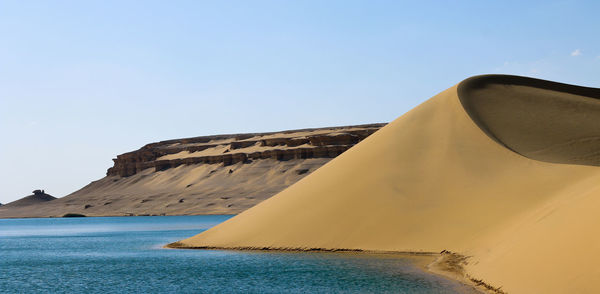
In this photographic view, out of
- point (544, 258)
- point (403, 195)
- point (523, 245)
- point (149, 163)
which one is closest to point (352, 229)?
point (403, 195)

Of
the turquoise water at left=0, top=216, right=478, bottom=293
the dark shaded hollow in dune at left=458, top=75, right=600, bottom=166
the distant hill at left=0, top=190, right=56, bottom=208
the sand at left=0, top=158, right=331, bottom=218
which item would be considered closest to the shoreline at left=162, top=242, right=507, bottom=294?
the turquoise water at left=0, top=216, right=478, bottom=293

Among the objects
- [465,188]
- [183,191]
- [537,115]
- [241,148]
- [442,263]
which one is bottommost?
[442,263]

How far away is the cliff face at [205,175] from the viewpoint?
349 feet

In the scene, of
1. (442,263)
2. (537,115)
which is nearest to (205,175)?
(537,115)

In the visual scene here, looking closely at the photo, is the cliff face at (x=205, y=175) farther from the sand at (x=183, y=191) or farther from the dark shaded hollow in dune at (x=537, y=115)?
the dark shaded hollow in dune at (x=537, y=115)

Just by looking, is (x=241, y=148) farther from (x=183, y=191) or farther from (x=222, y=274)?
(x=222, y=274)

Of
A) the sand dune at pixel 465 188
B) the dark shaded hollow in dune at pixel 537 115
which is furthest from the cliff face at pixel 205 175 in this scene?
the sand dune at pixel 465 188

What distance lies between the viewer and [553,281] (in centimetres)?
1511

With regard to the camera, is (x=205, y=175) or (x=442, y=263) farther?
(x=205, y=175)

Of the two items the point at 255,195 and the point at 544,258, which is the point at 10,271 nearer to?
the point at 544,258

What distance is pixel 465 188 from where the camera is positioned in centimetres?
3141

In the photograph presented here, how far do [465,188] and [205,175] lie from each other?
95.3 meters

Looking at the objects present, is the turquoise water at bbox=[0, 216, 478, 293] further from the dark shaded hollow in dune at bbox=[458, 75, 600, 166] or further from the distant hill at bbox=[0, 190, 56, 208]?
the distant hill at bbox=[0, 190, 56, 208]

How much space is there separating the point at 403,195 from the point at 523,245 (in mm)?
12841
